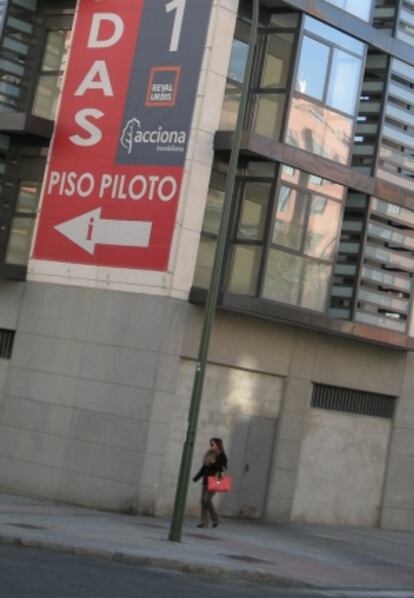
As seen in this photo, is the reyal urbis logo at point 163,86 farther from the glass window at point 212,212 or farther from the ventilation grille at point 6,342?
the ventilation grille at point 6,342

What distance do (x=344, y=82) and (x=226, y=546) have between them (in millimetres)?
10599

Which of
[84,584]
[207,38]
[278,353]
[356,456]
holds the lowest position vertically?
[84,584]

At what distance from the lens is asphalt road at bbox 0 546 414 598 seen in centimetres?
1246

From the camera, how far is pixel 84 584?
1325 centimetres

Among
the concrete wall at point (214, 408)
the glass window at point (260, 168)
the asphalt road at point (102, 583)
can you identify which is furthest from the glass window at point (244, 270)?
the asphalt road at point (102, 583)

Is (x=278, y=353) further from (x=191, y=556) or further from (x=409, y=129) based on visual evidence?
(x=191, y=556)

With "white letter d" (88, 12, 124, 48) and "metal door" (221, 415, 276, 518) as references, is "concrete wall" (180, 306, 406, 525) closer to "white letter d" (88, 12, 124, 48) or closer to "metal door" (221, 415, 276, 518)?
"metal door" (221, 415, 276, 518)

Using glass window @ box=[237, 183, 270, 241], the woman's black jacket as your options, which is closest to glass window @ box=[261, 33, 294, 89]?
glass window @ box=[237, 183, 270, 241]

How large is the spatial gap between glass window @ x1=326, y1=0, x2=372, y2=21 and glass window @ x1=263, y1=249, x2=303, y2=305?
5.33 m

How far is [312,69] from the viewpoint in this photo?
25.2 meters

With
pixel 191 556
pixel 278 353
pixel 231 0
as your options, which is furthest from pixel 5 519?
pixel 231 0

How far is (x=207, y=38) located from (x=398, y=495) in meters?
11.8

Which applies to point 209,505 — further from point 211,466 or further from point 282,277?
point 282,277

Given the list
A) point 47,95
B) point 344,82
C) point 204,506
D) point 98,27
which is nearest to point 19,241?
point 47,95
